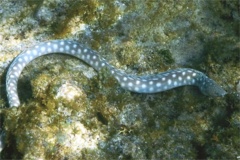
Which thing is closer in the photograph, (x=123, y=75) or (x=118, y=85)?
(x=118, y=85)

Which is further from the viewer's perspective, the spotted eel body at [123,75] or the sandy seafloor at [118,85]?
the spotted eel body at [123,75]

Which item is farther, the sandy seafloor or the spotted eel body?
the spotted eel body

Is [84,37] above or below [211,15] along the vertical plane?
below

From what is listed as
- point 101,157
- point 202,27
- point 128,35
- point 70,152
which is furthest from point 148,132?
point 202,27

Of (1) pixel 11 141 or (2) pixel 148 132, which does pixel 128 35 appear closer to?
(2) pixel 148 132
